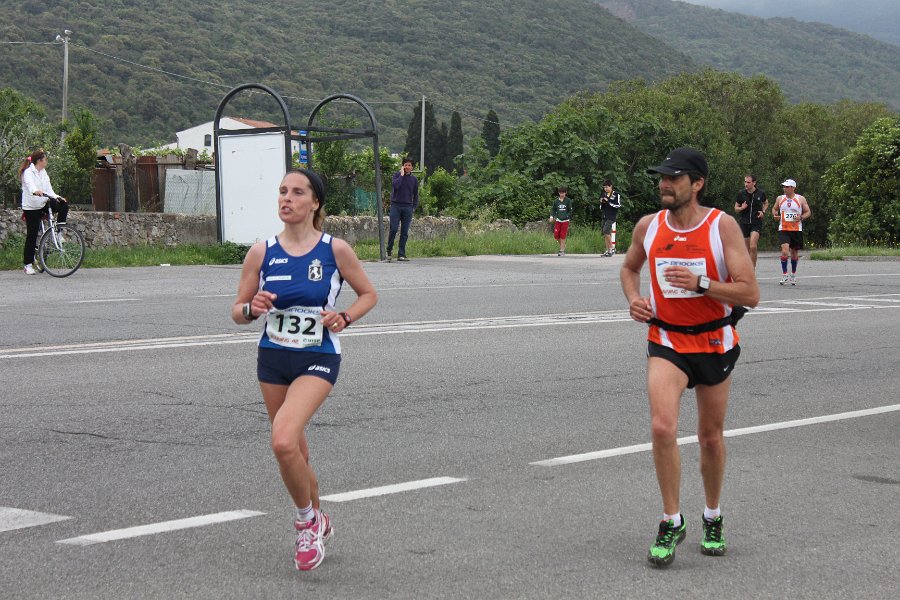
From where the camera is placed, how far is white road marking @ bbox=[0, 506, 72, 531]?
17.9 ft

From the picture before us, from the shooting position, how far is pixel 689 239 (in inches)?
212

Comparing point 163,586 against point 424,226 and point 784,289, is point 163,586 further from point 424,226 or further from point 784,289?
point 424,226

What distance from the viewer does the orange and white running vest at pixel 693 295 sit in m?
5.35

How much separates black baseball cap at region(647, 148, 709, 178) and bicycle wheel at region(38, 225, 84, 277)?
14.5 metres

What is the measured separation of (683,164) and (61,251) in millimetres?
14921

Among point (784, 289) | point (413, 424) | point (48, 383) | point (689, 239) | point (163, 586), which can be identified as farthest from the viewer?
point (784, 289)

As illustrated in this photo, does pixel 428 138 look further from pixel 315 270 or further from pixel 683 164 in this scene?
pixel 315 270

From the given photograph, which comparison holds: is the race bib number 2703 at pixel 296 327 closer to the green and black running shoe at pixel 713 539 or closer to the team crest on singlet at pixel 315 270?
the team crest on singlet at pixel 315 270

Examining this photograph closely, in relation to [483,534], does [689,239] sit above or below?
above

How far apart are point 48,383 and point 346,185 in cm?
2044

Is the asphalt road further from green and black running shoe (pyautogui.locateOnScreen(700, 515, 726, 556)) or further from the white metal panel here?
the white metal panel

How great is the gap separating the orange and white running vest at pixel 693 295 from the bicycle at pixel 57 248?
566 inches

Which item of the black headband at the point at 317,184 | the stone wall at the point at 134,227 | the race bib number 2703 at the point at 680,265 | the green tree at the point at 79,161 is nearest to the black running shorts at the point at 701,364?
the race bib number 2703 at the point at 680,265

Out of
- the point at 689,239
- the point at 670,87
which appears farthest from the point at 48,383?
the point at 670,87
